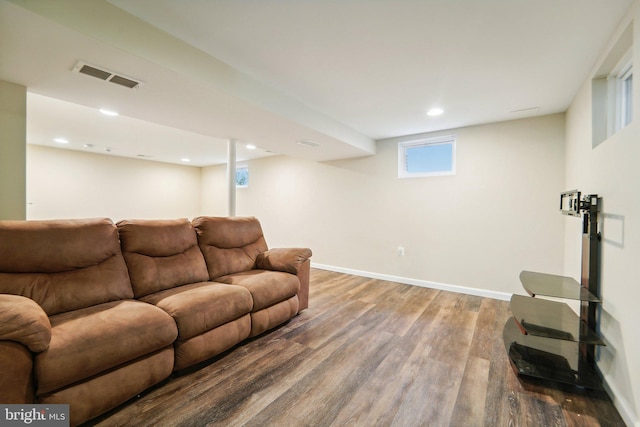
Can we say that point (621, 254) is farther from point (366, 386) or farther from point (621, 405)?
point (366, 386)

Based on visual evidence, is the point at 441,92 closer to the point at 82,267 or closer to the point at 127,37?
the point at 127,37

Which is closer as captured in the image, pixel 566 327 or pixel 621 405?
pixel 621 405

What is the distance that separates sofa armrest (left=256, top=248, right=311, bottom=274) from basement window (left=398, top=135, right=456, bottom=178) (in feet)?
7.66

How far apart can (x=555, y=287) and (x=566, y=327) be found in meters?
0.33

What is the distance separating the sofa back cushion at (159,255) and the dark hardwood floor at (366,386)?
0.75m

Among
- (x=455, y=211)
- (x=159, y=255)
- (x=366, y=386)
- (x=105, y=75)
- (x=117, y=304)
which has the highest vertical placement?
(x=105, y=75)

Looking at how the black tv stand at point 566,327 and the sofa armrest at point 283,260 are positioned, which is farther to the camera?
the sofa armrest at point 283,260

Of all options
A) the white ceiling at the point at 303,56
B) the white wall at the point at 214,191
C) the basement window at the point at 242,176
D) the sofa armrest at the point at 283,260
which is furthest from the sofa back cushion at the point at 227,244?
the white wall at the point at 214,191

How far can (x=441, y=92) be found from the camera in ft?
8.66

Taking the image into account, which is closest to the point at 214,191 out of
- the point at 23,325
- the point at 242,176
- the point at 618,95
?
the point at 242,176

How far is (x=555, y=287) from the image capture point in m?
2.07

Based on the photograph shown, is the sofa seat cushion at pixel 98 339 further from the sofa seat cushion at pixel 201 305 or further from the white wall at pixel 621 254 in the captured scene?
the white wall at pixel 621 254

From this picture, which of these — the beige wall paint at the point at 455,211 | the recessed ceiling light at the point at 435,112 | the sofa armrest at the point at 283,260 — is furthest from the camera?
the beige wall paint at the point at 455,211

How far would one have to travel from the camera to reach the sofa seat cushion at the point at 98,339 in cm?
126
